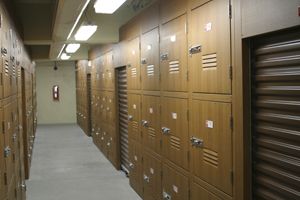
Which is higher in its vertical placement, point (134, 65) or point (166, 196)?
point (134, 65)

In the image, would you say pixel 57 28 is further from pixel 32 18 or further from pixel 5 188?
pixel 5 188

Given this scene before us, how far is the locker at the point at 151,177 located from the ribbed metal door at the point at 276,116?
2170mm

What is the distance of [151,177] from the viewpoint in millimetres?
5066

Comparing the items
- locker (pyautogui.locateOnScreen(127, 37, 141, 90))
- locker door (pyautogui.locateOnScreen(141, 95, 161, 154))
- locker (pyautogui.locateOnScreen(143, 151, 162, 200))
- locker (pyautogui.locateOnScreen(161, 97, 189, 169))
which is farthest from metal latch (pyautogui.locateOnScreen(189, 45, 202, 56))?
locker (pyautogui.locateOnScreen(127, 37, 141, 90))

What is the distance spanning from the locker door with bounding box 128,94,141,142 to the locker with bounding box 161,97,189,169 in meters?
1.15

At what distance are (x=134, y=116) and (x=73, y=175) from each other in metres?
2.35

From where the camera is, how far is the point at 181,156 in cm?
388

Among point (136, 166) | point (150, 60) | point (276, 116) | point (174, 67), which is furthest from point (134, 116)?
point (276, 116)

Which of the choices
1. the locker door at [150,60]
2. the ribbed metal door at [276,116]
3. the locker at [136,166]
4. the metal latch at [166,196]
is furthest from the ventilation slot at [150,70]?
the ribbed metal door at [276,116]

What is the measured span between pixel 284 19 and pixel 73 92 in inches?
611

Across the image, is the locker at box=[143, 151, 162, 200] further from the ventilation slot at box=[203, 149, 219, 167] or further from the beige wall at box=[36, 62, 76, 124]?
the beige wall at box=[36, 62, 76, 124]

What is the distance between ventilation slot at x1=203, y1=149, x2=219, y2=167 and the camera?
311cm

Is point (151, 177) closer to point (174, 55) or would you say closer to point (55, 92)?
point (174, 55)

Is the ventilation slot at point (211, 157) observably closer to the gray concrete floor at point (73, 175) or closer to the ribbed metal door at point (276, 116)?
the ribbed metal door at point (276, 116)
